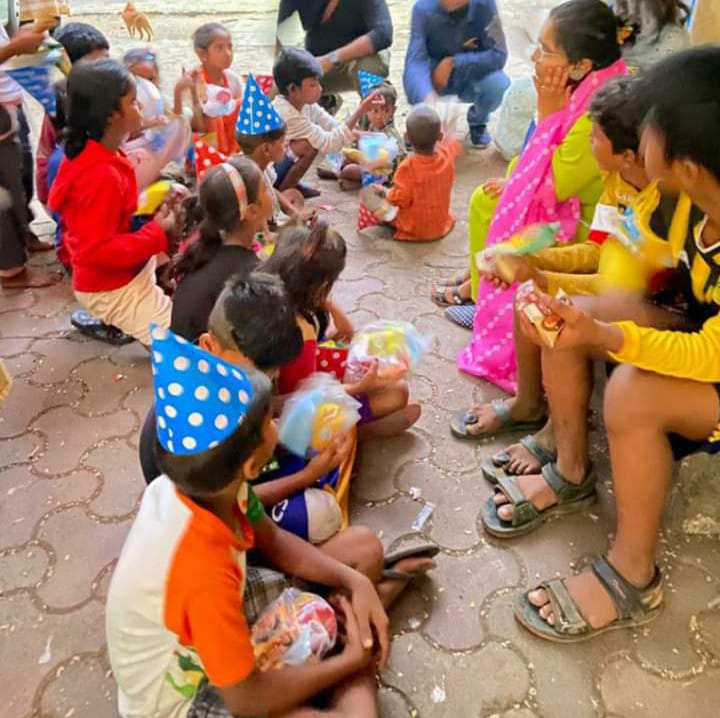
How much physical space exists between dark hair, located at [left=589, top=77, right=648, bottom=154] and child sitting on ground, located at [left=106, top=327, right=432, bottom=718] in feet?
3.71

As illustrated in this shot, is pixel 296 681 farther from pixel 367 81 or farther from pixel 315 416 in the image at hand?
pixel 367 81

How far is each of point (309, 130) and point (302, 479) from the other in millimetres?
2344

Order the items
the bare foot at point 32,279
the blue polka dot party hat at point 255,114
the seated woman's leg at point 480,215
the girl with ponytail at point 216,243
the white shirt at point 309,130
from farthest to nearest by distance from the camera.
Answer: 1. the white shirt at point 309,130
2. the bare foot at point 32,279
3. the blue polka dot party hat at point 255,114
4. the seated woman's leg at point 480,215
5. the girl with ponytail at point 216,243

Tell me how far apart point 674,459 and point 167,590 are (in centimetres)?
113

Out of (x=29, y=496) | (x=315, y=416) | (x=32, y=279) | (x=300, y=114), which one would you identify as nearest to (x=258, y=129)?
(x=300, y=114)

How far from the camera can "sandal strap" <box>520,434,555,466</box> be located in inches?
81.5

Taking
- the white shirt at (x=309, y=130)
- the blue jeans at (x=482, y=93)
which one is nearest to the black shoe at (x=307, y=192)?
the white shirt at (x=309, y=130)

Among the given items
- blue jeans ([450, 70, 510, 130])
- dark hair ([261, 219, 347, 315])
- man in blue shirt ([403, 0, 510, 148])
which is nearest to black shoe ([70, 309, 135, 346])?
dark hair ([261, 219, 347, 315])

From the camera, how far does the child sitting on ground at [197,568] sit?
1.15m

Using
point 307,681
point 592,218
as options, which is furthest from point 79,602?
point 592,218

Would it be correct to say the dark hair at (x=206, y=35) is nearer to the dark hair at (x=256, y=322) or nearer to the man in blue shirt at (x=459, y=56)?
the man in blue shirt at (x=459, y=56)

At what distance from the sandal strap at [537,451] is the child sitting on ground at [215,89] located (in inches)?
85.5

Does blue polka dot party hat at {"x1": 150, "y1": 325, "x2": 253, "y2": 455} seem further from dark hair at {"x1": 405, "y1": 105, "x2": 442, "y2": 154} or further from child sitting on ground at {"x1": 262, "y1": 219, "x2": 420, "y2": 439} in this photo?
dark hair at {"x1": 405, "y1": 105, "x2": 442, "y2": 154}

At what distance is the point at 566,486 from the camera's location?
1.97 meters
